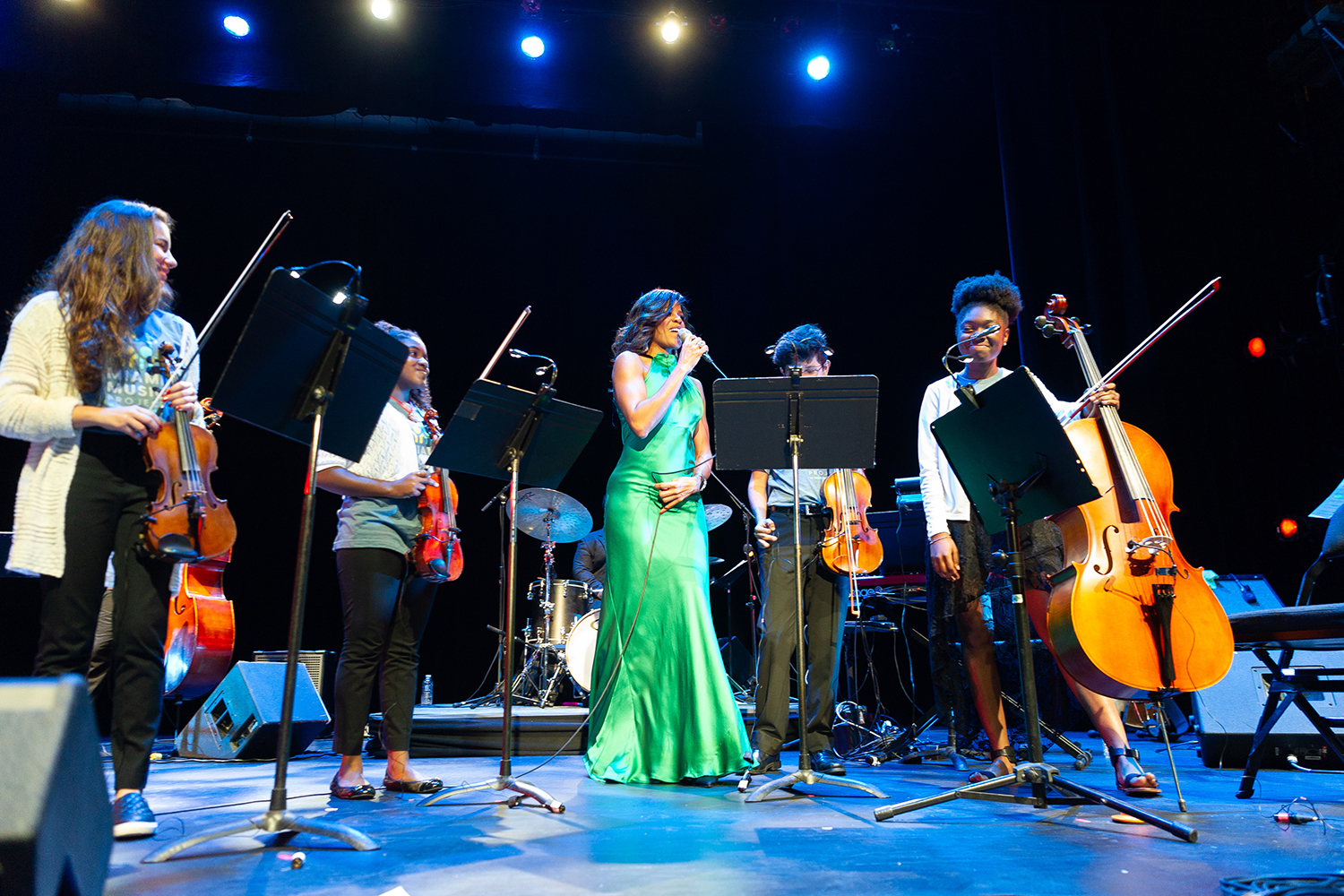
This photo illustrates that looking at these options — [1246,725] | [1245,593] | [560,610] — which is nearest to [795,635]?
[1246,725]

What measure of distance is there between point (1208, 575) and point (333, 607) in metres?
6.50

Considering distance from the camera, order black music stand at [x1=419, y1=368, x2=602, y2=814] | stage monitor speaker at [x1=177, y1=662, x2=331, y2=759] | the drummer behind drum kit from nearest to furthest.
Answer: black music stand at [x1=419, y1=368, x2=602, y2=814]
stage monitor speaker at [x1=177, y1=662, x2=331, y2=759]
the drummer behind drum kit

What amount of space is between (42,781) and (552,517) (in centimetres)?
606

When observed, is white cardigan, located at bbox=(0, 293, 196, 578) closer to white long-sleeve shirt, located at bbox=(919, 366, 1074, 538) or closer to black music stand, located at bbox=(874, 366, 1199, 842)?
black music stand, located at bbox=(874, 366, 1199, 842)

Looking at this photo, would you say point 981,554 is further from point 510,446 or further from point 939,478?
point 510,446

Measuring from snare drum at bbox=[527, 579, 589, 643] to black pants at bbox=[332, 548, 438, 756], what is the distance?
11.3ft

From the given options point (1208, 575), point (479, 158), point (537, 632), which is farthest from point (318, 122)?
point (1208, 575)

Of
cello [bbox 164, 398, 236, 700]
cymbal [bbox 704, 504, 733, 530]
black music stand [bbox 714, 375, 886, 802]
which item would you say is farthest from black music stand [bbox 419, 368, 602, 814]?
cymbal [bbox 704, 504, 733, 530]

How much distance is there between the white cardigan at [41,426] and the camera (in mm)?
2154

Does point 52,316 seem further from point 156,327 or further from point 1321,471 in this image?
point 1321,471

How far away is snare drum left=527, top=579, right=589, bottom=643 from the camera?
6.61m

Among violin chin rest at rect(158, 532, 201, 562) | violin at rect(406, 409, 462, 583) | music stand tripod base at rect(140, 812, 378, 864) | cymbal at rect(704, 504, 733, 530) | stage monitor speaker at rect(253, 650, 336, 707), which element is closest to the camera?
music stand tripod base at rect(140, 812, 378, 864)

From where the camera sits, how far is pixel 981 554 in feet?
11.1

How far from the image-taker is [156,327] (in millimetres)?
2584
